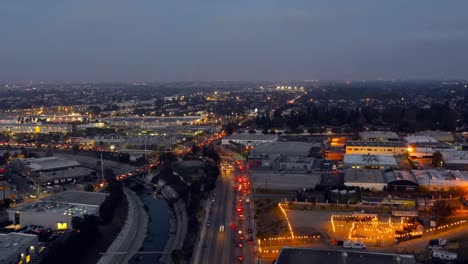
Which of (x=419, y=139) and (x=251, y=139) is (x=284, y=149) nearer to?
(x=251, y=139)

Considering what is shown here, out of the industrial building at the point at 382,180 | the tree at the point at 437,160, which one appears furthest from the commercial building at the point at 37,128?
the tree at the point at 437,160

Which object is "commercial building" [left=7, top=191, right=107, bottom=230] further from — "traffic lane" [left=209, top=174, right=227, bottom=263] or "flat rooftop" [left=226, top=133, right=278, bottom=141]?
"flat rooftop" [left=226, top=133, right=278, bottom=141]

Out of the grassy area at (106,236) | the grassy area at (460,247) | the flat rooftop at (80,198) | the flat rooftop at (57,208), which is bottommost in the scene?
the grassy area at (106,236)

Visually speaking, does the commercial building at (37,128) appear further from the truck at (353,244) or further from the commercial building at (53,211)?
the truck at (353,244)

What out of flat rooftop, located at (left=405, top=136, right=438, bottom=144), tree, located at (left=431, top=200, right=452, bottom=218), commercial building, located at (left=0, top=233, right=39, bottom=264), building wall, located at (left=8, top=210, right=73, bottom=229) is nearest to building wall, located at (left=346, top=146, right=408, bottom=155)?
flat rooftop, located at (left=405, top=136, right=438, bottom=144)

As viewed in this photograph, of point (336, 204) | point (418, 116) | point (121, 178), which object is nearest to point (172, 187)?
point (121, 178)

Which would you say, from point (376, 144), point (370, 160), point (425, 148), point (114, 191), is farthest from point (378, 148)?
point (114, 191)

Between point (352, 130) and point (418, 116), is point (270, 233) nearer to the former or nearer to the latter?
point (352, 130)
